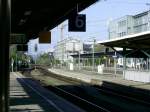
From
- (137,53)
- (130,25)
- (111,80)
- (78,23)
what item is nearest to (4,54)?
(78,23)

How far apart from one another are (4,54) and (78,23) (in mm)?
12175

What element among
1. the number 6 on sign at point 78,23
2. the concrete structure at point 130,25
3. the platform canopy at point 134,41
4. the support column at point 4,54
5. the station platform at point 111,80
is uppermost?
the concrete structure at point 130,25

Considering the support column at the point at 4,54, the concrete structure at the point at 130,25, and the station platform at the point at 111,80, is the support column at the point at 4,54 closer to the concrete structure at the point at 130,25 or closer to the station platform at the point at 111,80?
the station platform at the point at 111,80

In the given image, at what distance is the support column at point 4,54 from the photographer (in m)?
7.37

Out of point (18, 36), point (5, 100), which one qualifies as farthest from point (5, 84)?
point (18, 36)

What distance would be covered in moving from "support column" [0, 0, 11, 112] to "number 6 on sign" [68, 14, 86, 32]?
11714 millimetres

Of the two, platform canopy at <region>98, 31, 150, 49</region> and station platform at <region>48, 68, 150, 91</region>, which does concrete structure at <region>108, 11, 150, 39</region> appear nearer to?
station platform at <region>48, 68, 150, 91</region>

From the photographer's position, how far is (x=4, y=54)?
24.3 ft

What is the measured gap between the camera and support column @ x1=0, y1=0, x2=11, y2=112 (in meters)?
7.37

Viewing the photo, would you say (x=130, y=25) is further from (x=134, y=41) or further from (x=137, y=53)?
(x=134, y=41)

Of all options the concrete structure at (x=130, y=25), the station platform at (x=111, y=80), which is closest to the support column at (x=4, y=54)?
the station platform at (x=111, y=80)

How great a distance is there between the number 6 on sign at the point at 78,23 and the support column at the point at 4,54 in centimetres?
1171

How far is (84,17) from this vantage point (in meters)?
19.5

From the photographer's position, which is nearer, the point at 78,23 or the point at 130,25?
the point at 78,23
